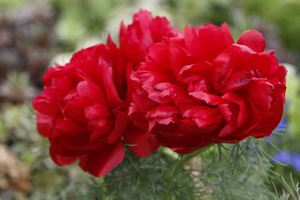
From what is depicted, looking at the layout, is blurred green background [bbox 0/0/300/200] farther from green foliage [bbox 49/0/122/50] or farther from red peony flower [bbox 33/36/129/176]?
red peony flower [bbox 33/36/129/176]

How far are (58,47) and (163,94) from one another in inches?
→ 58.3

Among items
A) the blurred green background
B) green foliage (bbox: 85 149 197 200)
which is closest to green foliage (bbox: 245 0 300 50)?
the blurred green background

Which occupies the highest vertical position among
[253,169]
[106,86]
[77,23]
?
[106,86]

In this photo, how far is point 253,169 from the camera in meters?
0.43

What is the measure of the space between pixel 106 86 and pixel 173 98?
0.08 m

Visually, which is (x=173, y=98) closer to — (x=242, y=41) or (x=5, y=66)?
(x=242, y=41)

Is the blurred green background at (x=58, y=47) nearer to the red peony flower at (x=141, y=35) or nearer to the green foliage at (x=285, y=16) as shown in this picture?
the green foliage at (x=285, y=16)

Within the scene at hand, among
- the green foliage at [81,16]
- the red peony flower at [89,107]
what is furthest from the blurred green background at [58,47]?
the red peony flower at [89,107]

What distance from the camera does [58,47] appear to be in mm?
1680

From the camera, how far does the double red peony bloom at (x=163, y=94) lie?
27 cm

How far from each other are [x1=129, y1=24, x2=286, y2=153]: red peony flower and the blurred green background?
0.66ft

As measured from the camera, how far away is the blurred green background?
867mm

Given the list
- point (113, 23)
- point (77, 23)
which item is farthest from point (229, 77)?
point (77, 23)

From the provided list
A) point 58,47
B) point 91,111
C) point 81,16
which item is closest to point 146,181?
point 91,111
